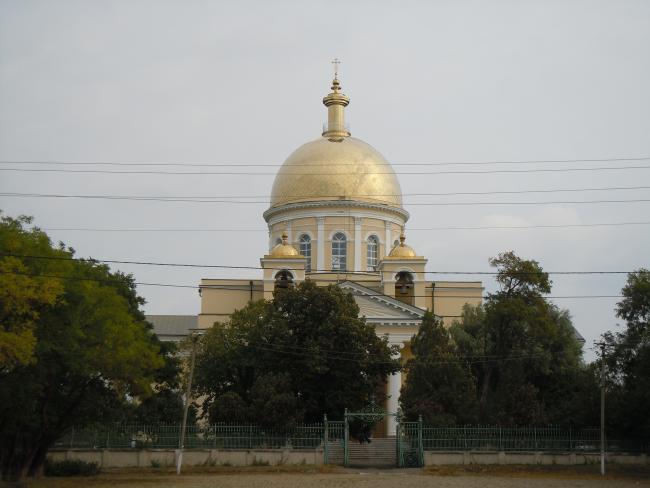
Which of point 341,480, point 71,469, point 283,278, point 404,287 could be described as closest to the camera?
point 341,480

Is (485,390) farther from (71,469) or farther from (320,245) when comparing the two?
(320,245)

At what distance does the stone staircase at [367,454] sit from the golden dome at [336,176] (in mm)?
17338

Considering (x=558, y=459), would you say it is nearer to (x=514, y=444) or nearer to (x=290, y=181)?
(x=514, y=444)

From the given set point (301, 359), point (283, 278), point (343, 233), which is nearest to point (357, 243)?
point (343, 233)

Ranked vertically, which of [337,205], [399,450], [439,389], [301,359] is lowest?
[399,450]

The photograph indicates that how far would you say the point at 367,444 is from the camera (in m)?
37.2

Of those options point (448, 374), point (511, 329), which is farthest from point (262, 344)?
point (511, 329)

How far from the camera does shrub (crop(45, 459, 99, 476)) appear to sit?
3089 cm

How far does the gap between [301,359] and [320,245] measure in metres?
15.7

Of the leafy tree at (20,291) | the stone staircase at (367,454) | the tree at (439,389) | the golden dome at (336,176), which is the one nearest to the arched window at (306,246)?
the golden dome at (336,176)

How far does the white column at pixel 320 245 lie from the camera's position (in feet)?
172

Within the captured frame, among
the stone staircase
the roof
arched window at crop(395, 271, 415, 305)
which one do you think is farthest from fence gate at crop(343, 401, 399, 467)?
the roof

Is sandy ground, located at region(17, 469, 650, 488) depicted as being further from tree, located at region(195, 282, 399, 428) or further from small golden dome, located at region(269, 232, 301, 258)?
small golden dome, located at region(269, 232, 301, 258)

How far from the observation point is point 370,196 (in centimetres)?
5284
